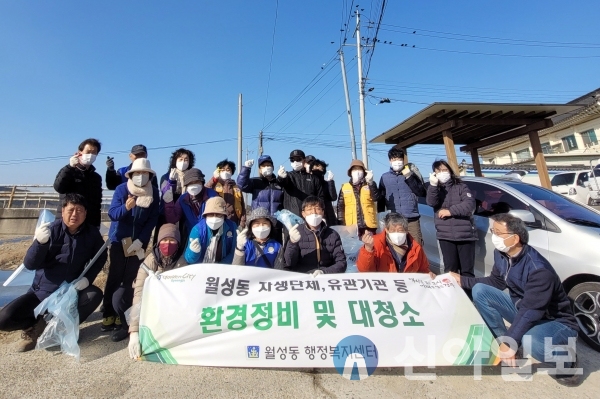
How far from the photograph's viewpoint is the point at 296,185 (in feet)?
14.8

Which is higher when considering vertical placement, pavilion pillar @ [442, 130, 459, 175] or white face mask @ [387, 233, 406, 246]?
pavilion pillar @ [442, 130, 459, 175]

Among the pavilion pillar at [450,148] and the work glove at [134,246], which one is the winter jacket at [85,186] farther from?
the pavilion pillar at [450,148]

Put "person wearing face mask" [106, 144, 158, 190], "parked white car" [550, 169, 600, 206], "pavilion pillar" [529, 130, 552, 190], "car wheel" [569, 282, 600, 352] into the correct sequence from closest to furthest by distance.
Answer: "car wheel" [569, 282, 600, 352], "person wearing face mask" [106, 144, 158, 190], "pavilion pillar" [529, 130, 552, 190], "parked white car" [550, 169, 600, 206]

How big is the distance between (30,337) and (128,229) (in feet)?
3.85

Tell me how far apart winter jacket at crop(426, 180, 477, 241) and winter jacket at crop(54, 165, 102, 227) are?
12.9ft

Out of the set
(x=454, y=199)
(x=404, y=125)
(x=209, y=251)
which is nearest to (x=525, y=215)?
(x=454, y=199)

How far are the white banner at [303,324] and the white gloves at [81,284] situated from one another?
784mm

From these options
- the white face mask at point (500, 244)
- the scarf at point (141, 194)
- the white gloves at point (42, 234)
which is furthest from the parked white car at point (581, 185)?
the white gloves at point (42, 234)

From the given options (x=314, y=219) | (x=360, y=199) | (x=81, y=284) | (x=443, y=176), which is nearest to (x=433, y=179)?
(x=443, y=176)

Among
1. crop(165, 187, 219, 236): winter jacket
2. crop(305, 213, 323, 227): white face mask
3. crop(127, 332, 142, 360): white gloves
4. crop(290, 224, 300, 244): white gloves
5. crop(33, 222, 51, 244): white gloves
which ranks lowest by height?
crop(127, 332, 142, 360): white gloves

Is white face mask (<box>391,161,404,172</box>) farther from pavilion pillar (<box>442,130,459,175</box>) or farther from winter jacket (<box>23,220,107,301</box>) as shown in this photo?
winter jacket (<box>23,220,107,301</box>)

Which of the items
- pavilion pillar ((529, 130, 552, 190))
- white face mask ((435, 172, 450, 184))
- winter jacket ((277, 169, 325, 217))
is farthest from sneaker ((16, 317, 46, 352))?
pavilion pillar ((529, 130, 552, 190))

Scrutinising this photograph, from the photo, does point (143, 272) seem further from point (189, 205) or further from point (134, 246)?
point (189, 205)

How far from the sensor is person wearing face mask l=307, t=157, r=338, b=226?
4.71m
